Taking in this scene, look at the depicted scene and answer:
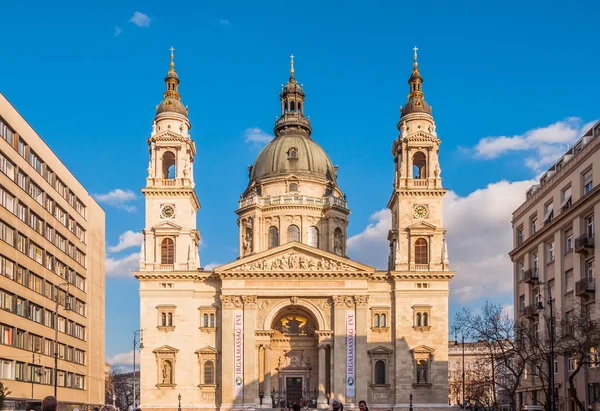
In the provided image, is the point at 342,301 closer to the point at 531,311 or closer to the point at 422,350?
the point at 422,350

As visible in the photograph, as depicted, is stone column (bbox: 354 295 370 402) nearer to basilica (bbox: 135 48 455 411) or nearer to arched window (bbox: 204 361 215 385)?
basilica (bbox: 135 48 455 411)

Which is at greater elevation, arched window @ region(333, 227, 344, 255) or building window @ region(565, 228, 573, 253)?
arched window @ region(333, 227, 344, 255)

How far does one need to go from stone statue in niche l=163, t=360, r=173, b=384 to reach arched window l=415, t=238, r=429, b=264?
25.7 metres

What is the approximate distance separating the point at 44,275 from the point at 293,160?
1671 inches

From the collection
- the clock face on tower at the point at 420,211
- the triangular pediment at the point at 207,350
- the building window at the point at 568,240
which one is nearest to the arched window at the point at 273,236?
the triangular pediment at the point at 207,350

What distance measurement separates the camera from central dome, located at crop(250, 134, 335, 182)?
3937 inches

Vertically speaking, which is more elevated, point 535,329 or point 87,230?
point 87,230

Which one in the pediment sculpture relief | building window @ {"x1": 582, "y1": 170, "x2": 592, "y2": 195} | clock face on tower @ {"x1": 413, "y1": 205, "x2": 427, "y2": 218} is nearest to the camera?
building window @ {"x1": 582, "y1": 170, "x2": 592, "y2": 195}

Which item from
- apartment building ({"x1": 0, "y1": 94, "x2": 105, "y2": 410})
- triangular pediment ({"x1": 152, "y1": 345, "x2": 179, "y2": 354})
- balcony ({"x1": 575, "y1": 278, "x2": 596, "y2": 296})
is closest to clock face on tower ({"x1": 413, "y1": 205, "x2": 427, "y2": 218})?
triangular pediment ({"x1": 152, "y1": 345, "x2": 179, "y2": 354})

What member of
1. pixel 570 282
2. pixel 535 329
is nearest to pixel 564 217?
pixel 570 282

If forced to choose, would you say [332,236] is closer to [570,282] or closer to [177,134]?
[177,134]

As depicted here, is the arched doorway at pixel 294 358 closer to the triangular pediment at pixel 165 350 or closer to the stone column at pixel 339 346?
the stone column at pixel 339 346

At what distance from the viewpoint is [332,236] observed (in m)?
95.8

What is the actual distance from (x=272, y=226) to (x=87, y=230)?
80.0 ft
